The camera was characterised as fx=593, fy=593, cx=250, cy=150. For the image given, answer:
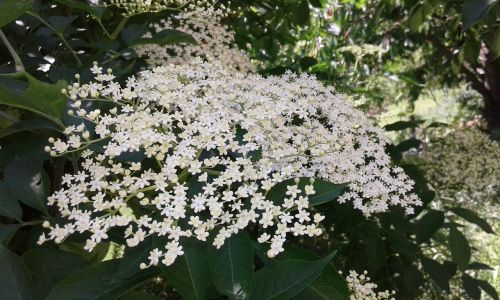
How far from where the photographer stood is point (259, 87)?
888 mm

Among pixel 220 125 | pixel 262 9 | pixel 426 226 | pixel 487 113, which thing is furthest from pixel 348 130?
pixel 487 113

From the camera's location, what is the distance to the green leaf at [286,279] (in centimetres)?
68

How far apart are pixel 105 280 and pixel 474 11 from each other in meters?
0.90

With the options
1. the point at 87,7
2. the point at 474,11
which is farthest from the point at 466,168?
the point at 87,7

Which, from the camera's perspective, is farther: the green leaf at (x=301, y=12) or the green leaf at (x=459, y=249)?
the green leaf at (x=301, y=12)

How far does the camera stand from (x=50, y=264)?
0.83 meters

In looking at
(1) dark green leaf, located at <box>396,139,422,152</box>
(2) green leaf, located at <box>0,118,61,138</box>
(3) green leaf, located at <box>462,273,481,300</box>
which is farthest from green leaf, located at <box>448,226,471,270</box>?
(2) green leaf, located at <box>0,118,61,138</box>

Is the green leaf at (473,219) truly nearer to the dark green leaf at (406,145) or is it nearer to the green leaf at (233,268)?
the dark green leaf at (406,145)

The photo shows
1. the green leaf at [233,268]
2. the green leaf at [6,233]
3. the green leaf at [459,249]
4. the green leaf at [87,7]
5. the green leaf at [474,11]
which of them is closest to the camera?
the green leaf at [233,268]

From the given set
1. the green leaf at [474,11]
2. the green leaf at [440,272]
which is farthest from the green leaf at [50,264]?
the green leaf at [440,272]

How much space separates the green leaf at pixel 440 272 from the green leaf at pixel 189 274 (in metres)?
1.11

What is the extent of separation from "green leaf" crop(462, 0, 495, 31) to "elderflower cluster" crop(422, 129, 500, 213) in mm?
626

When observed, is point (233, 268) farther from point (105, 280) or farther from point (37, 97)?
point (37, 97)

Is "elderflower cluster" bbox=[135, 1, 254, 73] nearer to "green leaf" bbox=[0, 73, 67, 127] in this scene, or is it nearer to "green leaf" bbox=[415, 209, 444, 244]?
"green leaf" bbox=[0, 73, 67, 127]
